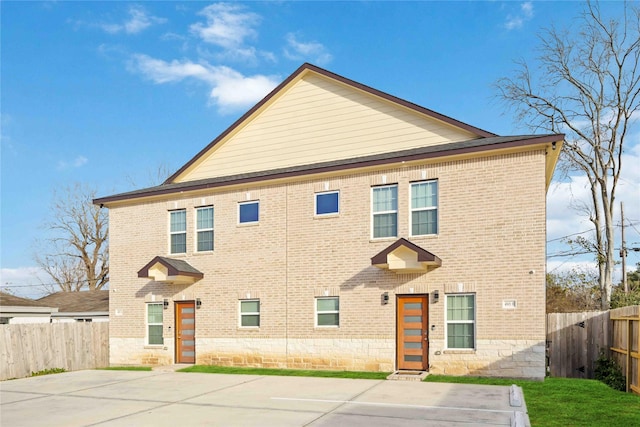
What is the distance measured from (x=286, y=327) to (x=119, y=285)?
24.3 ft

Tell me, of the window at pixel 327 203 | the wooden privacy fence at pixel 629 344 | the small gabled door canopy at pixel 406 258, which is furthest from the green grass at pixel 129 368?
the wooden privacy fence at pixel 629 344

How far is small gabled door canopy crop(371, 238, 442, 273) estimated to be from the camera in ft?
50.5

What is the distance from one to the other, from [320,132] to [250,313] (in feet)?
21.4

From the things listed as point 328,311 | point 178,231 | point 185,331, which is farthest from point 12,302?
point 328,311

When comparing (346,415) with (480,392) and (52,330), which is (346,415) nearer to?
(480,392)

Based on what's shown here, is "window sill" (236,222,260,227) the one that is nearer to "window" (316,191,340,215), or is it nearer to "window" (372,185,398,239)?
"window" (316,191,340,215)

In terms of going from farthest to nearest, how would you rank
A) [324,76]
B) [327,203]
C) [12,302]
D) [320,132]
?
[12,302], [324,76], [320,132], [327,203]

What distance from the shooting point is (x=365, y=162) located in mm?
16953

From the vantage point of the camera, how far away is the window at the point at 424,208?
16328 millimetres

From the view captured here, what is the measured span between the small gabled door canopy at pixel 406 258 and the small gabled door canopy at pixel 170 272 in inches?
267

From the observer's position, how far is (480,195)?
617 inches

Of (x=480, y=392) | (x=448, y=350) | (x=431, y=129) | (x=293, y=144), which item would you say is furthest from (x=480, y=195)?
(x=293, y=144)

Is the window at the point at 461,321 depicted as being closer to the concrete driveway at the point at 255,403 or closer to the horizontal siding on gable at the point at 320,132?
the concrete driveway at the point at 255,403

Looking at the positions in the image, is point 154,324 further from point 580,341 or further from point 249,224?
point 580,341
